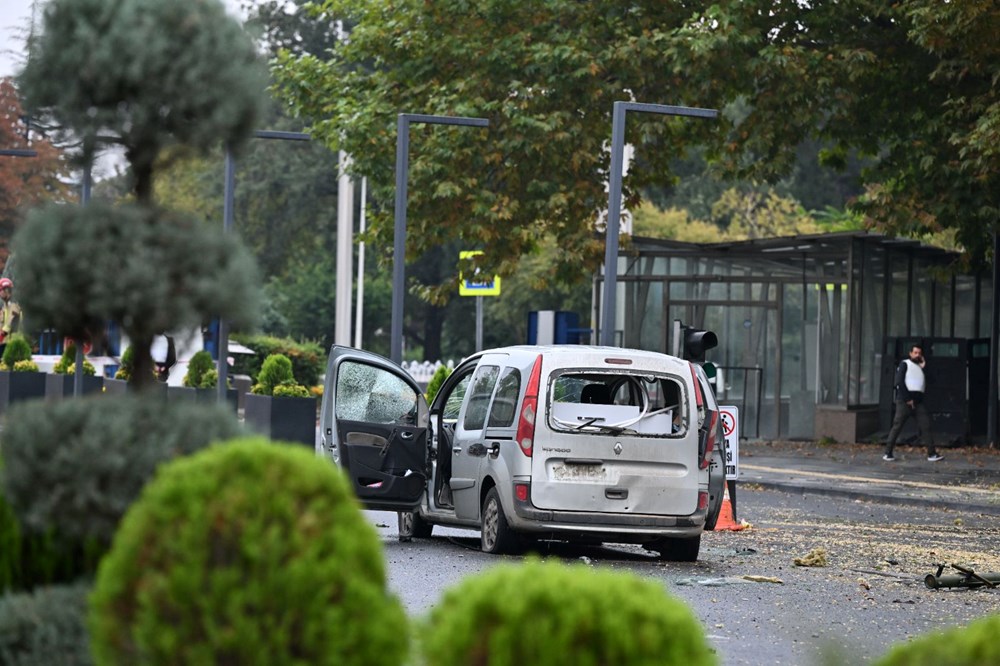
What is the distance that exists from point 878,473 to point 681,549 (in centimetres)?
1230

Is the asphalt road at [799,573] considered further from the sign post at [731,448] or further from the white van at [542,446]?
the sign post at [731,448]

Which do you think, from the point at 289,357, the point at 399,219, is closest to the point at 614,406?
the point at 399,219

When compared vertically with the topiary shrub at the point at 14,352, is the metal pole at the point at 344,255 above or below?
above

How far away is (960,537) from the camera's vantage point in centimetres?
1739

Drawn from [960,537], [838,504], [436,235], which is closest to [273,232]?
[436,235]

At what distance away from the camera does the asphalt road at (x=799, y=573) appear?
10.2m

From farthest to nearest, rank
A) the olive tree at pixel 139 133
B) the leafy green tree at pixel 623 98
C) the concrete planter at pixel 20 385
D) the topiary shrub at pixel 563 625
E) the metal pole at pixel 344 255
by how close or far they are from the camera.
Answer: the metal pole at pixel 344 255 < the concrete planter at pixel 20 385 < the leafy green tree at pixel 623 98 < the olive tree at pixel 139 133 < the topiary shrub at pixel 563 625

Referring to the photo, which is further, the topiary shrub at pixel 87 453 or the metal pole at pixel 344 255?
the metal pole at pixel 344 255

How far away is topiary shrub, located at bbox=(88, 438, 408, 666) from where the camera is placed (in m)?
3.99

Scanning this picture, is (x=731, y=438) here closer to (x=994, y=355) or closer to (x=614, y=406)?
(x=614, y=406)

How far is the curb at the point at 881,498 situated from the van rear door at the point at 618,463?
306 inches

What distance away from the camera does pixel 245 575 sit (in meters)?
4.03

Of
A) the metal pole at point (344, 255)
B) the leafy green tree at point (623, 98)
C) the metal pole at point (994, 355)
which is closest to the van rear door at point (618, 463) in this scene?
Answer: the leafy green tree at point (623, 98)

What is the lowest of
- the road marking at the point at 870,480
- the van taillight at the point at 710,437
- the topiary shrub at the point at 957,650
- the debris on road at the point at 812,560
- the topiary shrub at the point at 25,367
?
the debris on road at the point at 812,560
